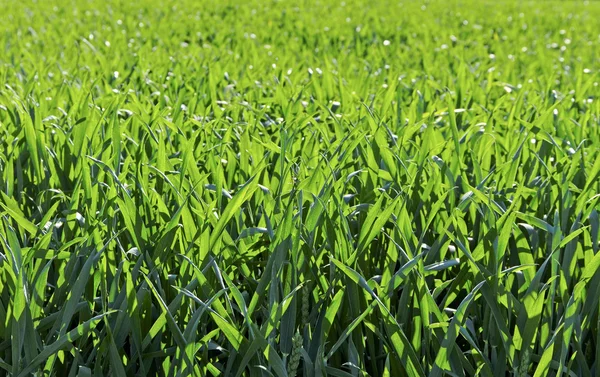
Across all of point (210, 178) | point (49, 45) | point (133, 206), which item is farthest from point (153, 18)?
point (133, 206)

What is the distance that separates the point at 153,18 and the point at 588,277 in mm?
5624

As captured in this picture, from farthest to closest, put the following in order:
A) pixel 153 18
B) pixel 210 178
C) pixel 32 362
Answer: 1. pixel 153 18
2. pixel 210 178
3. pixel 32 362

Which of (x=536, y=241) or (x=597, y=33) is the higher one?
(x=536, y=241)

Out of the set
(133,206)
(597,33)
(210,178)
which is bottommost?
(597,33)

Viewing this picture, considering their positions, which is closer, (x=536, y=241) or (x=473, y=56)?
(x=536, y=241)

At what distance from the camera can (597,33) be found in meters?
6.71

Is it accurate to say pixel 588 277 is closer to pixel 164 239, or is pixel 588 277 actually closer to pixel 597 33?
pixel 164 239

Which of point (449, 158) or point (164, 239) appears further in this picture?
point (449, 158)

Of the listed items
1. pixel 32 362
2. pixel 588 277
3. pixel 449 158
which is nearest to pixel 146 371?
pixel 32 362

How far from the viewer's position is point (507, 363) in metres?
1.50

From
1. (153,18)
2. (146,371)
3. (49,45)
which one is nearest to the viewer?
(146,371)

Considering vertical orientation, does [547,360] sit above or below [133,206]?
below

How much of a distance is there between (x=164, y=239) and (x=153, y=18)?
530 cm

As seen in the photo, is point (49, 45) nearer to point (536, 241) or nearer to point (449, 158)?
point (449, 158)
